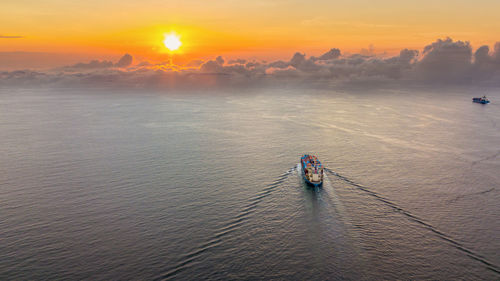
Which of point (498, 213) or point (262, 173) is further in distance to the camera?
point (262, 173)

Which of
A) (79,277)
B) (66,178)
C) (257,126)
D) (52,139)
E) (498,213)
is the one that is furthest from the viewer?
(257,126)

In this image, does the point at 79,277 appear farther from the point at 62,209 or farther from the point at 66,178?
the point at 66,178

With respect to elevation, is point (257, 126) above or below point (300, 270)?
above

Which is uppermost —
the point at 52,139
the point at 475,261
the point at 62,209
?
the point at 52,139

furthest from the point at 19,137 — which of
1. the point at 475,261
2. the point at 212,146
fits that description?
the point at 475,261

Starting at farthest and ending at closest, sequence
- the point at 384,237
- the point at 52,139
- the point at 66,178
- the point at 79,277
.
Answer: the point at 52,139
the point at 66,178
the point at 384,237
the point at 79,277

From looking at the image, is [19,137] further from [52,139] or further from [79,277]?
[79,277]
